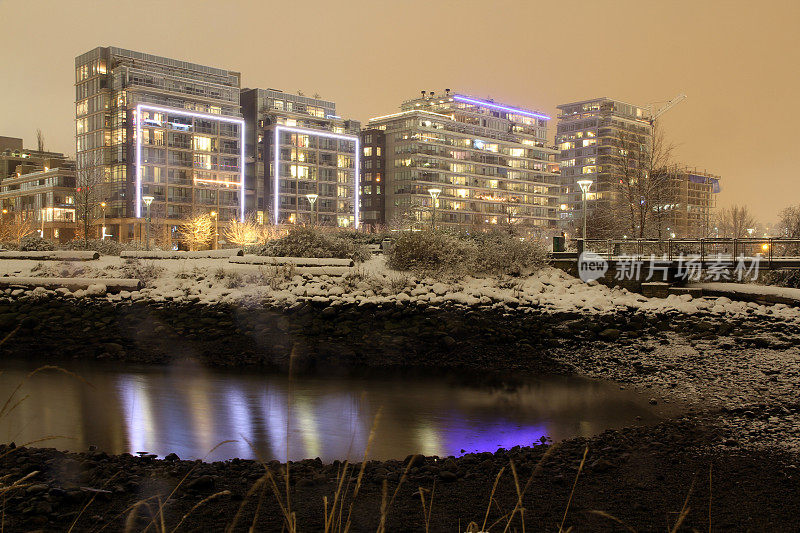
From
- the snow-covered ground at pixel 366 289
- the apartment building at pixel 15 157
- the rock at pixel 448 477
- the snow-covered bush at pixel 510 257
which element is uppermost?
the apartment building at pixel 15 157

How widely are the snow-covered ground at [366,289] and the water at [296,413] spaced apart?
688 cm

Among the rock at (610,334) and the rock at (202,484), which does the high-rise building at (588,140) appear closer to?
the rock at (610,334)

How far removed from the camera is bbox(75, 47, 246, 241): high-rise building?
89.5 metres

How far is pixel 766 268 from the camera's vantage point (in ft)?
86.3

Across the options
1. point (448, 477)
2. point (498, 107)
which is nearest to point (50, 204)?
point (498, 107)

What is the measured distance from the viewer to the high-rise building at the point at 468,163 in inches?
5069

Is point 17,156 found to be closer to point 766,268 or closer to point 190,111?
point 190,111

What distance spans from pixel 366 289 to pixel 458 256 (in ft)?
17.3

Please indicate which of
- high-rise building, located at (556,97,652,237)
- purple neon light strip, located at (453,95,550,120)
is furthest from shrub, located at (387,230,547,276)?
high-rise building, located at (556,97,652,237)

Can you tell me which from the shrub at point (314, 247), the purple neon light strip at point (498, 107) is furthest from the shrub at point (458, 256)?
the purple neon light strip at point (498, 107)

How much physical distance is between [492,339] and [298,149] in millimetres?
92293

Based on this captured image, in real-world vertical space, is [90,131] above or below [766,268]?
above

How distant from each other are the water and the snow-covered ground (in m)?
6.88

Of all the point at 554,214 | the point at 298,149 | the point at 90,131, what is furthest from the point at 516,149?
the point at 90,131
